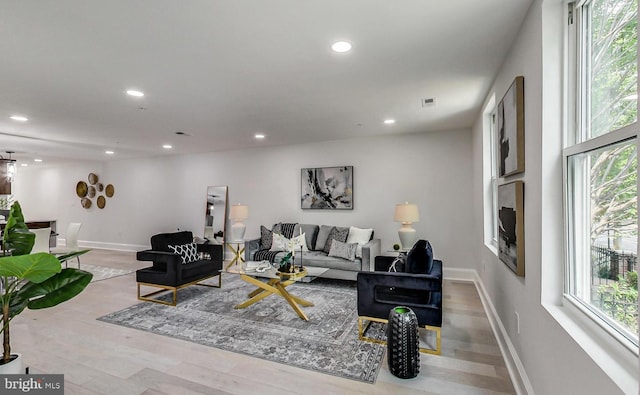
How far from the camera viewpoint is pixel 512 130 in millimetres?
2207

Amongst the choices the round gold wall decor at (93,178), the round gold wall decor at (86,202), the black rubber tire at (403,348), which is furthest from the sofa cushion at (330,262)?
the round gold wall decor at (86,202)

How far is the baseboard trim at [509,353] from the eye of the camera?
79.6 inches

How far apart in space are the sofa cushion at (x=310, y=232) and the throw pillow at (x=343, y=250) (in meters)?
0.58

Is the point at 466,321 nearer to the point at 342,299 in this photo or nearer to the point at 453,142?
the point at 342,299

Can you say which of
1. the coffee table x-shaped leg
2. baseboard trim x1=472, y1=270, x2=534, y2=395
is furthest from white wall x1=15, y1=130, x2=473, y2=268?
the coffee table x-shaped leg

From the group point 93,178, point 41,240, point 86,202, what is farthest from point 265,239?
point 86,202

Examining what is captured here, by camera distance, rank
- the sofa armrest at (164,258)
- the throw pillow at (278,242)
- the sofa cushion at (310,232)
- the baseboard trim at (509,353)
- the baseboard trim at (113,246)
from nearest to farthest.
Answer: the baseboard trim at (509,353)
the sofa armrest at (164,258)
the throw pillow at (278,242)
the sofa cushion at (310,232)
the baseboard trim at (113,246)

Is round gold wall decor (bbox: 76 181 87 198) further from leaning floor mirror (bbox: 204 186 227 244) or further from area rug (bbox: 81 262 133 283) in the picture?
leaning floor mirror (bbox: 204 186 227 244)

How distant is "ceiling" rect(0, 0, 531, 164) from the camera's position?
6.04ft

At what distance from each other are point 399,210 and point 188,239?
11.4 ft

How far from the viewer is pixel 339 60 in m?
2.48

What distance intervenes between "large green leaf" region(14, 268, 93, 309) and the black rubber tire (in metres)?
2.07

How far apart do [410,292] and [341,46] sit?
2285mm

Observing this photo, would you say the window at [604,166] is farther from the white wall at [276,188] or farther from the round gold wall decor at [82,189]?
the round gold wall decor at [82,189]
